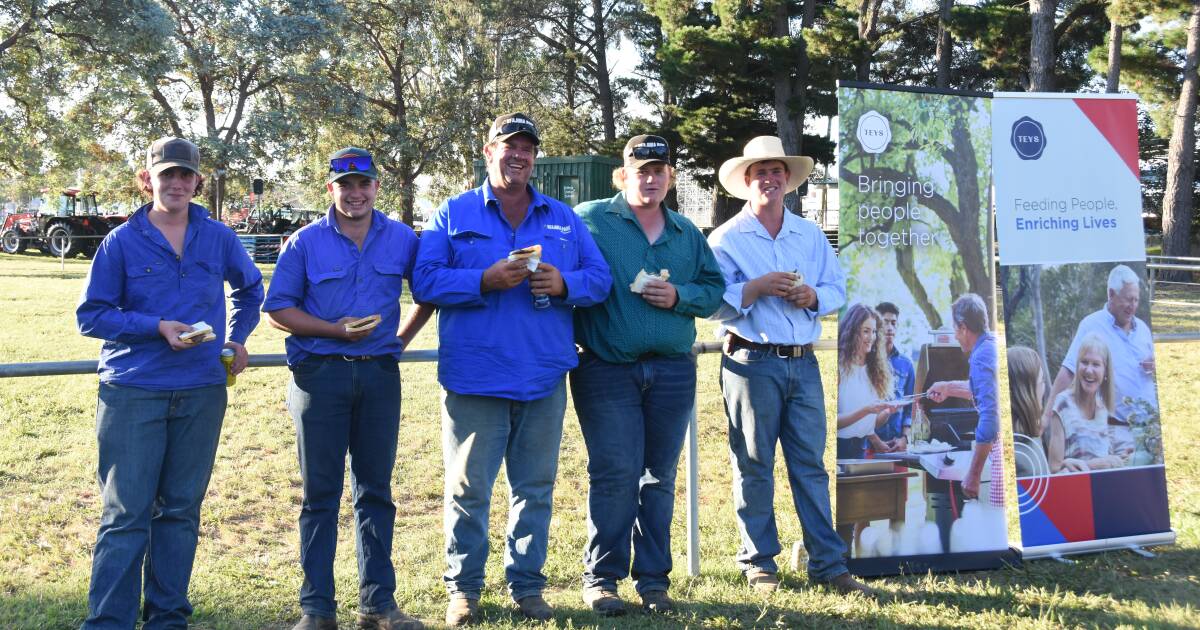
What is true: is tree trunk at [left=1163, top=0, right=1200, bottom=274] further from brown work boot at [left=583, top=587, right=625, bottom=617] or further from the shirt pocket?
the shirt pocket

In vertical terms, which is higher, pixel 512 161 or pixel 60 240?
pixel 60 240

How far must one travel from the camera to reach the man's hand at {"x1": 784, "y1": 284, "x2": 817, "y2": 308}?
149 inches

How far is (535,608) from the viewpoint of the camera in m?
3.55

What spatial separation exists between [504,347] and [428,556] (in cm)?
173

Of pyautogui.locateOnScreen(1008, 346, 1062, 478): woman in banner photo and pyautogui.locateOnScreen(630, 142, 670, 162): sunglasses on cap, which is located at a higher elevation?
pyautogui.locateOnScreen(630, 142, 670, 162): sunglasses on cap

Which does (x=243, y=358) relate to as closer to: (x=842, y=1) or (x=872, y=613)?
(x=872, y=613)

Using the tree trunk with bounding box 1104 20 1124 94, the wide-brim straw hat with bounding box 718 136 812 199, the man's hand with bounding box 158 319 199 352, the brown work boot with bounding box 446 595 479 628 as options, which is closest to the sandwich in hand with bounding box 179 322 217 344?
the man's hand with bounding box 158 319 199 352

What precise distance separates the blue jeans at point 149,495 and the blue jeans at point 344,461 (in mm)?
340

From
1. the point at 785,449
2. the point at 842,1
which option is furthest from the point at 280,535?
the point at 842,1

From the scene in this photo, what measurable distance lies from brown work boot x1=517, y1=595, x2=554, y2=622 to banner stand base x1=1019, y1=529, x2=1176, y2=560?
2377 millimetres


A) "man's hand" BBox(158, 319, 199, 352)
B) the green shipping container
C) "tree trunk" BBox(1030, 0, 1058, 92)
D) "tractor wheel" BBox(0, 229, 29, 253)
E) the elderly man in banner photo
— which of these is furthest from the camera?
"tractor wheel" BBox(0, 229, 29, 253)

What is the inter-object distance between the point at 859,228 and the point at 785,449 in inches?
42.5

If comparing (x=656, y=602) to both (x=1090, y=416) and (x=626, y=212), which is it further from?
(x=1090, y=416)

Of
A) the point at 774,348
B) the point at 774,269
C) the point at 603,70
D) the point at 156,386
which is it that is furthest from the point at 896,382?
the point at 603,70
